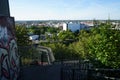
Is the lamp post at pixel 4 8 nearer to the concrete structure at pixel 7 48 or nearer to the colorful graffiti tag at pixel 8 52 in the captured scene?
the concrete structure at pixel 7 48

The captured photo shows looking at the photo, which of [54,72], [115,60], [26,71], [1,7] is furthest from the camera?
[115,60]

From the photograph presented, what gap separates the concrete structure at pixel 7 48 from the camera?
9652 mm

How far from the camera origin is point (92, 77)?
43.6 feet

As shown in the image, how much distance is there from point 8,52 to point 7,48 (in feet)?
0.58

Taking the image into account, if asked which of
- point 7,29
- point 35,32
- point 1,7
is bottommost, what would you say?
point 35,32

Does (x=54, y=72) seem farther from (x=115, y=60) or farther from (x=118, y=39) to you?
(x=118, y=39)

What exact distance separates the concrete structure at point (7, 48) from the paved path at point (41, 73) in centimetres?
53

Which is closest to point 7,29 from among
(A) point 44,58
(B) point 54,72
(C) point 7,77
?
(C) point 7,77

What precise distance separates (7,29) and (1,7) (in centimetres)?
84

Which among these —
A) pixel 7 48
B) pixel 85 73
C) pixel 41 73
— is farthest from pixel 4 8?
pixel 85 73

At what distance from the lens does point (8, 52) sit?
1027 centimetres

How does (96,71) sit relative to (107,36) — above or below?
below

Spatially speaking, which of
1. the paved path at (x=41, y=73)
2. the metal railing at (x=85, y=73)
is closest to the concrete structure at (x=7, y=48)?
the paved path at (x=41, y=73)

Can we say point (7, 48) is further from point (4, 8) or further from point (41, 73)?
point (41, 73)
